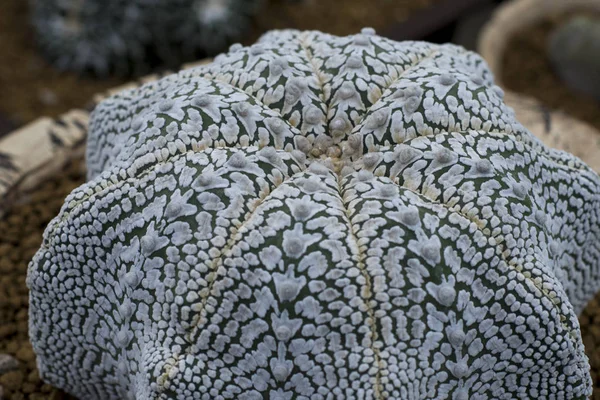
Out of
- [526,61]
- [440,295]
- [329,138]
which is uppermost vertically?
[329,138]

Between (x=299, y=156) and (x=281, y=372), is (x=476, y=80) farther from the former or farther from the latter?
(x=281, y=372)

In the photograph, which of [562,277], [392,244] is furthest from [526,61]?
[392,244]

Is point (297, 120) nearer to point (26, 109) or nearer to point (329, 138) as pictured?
point (329, 138)

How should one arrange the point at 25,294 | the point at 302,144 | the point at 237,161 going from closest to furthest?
the point at 237,161
the point at 302,144
the point at 25,294

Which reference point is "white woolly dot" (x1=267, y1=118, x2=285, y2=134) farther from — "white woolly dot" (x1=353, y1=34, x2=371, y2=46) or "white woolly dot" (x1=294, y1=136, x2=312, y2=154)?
"white woolly dot" (x1=353, y1=34, x2=371, y2=46)

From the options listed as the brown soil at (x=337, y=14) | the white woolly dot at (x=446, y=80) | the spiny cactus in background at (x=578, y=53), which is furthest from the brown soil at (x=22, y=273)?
the spiny cactus in background at (x=578, y=53)

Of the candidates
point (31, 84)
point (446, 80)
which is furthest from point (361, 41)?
point (31, 84)

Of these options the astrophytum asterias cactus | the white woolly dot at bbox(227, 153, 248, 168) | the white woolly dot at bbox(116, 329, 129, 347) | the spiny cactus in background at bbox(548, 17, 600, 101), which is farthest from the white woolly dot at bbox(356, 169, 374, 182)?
the spiny cactus in background at bbox(548, 17, 600, 101)
